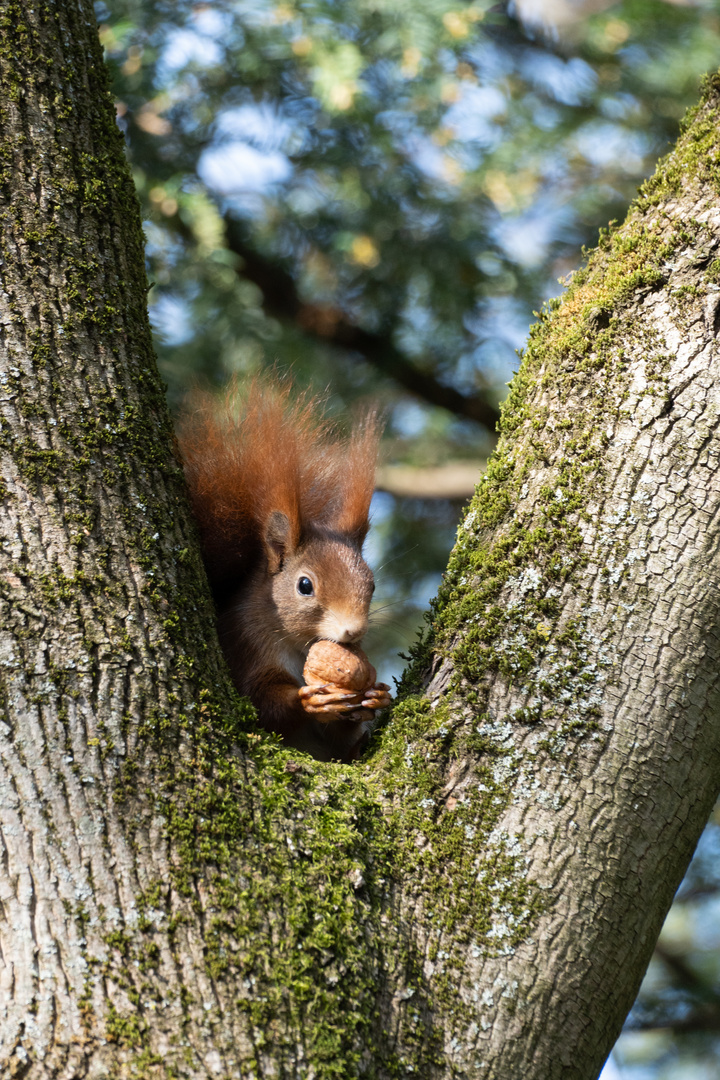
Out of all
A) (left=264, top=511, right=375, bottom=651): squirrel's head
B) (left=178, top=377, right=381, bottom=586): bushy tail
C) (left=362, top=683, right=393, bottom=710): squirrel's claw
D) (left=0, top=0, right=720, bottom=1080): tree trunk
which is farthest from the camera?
(left=264, top=511, right=375, bottom=651): squirrel's head


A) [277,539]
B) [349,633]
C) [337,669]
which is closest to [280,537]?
[277,539]

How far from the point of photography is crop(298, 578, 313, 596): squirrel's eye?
2.44m

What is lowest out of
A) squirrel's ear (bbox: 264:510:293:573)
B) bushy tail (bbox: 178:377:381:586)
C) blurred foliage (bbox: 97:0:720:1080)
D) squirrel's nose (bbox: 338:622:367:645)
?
squirrel's nose (bbox: 338:622:367:645)

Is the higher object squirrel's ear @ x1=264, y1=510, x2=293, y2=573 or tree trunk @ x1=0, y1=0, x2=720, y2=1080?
squirrel's ear @ x1=264, y1=510, x2=293, y2=573

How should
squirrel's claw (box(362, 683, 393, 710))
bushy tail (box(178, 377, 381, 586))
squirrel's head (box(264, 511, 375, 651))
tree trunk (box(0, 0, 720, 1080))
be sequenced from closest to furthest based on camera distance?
tree trunk (box(0, 0, 720, 1080)) → squirrel's claw (box(362, 683, 393, 710)) → bushy tail (box(178, 377, 381, 586)) → squirrel's head (box(264, 511, 375, 651))

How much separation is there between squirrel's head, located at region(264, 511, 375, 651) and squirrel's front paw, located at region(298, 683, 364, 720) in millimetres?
249

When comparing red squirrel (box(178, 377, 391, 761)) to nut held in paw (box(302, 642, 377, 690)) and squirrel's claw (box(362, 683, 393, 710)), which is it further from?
squirrel's claw (box(362, 683, 393, 710))

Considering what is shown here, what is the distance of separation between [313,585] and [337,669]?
0.36m

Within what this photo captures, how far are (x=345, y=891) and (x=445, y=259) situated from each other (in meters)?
2.87

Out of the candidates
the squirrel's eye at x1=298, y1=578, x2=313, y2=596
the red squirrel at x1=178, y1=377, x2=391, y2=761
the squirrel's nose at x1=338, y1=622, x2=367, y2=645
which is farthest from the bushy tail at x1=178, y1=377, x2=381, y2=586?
the squirrel's nose at x1=338, y1=622, x2=367, y2=645

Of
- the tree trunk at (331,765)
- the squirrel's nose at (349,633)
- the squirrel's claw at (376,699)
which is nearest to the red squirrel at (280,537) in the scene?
the squirrel's nose at (349,633)

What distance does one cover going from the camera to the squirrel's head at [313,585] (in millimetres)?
2414

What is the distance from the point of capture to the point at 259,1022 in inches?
49.6

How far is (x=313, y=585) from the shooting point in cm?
244
